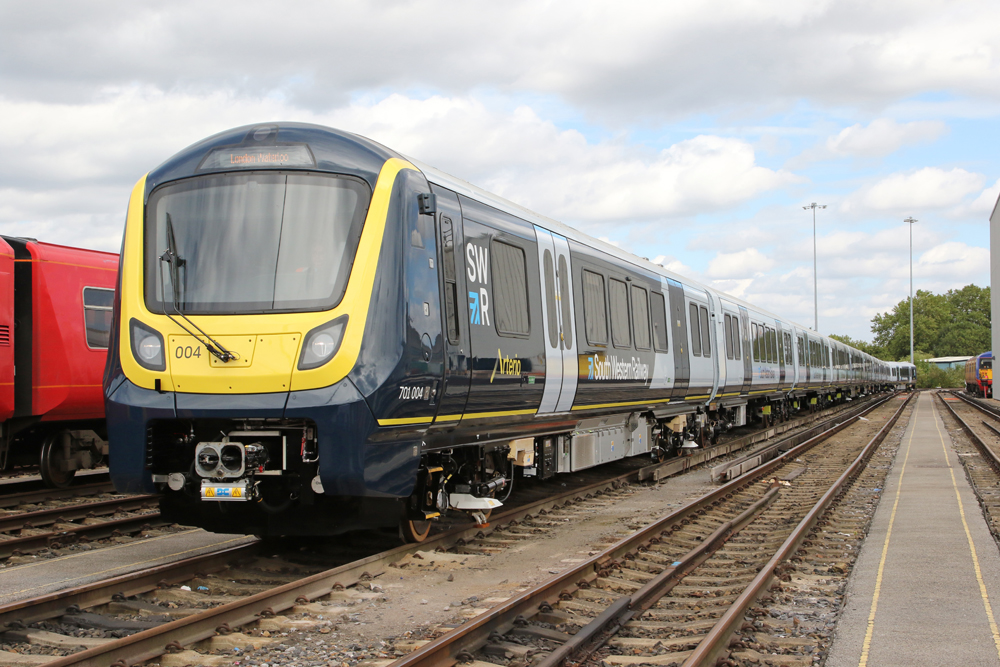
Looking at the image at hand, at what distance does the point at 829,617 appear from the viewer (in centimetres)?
618

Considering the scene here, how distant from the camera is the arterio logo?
35.1 ft

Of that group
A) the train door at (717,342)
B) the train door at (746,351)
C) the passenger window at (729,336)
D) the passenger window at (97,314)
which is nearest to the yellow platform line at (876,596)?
the train door at (717,342)

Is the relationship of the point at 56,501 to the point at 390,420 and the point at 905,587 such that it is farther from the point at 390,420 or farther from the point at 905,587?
the point at 905,587

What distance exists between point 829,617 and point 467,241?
4.05 m

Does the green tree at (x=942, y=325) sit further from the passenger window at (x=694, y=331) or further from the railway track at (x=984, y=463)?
the passenger window at (x=694, y=331)

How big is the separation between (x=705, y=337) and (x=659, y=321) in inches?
132

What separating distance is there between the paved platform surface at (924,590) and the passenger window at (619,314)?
144 inches

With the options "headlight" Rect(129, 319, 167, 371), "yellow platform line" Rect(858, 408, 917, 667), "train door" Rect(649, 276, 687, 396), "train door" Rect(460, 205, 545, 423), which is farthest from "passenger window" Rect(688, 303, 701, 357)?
"headlight" Rect(129, 319, 167, 371)

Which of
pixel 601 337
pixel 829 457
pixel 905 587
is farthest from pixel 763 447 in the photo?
pixel 905 587

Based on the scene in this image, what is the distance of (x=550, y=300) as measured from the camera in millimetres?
9586

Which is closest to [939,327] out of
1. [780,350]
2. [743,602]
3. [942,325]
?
[942,325]

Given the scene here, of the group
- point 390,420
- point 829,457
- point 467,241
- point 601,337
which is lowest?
point 829,457

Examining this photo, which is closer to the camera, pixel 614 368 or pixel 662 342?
pixel 614 368

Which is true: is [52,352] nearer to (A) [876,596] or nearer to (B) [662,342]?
(B) [662,342]
